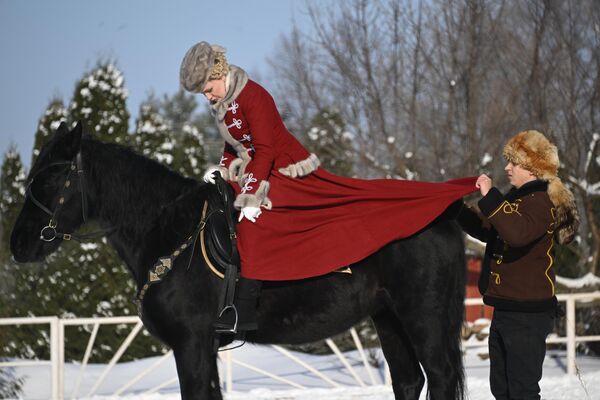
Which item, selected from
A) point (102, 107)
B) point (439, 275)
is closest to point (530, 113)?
point (102, 107)

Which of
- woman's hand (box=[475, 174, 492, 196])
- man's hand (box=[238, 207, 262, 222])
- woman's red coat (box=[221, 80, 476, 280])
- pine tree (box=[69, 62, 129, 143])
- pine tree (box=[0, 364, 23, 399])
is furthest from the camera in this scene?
pine tree (box=[69, 62, 129, 143])

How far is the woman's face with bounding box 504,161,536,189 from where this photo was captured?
13.5 ft

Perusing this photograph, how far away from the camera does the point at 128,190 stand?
450 centimetres

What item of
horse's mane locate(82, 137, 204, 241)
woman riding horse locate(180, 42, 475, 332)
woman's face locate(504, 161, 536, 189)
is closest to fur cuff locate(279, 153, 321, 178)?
woman riding horse locate(180, 42, 475, 332)

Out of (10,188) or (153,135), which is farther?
(153,135)

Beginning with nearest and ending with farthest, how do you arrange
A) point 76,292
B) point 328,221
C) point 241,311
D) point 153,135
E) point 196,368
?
1. point 196,368
2. point 241,311
3. point 328,221
4. point 76,292
5. point 153,135

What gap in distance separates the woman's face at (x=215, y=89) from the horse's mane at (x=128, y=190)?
1.87ft

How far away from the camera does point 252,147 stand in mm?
4504

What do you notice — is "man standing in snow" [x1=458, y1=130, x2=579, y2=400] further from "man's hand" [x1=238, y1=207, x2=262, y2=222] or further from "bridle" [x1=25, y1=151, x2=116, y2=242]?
"bridle" [x1=25, y1=151, x2=116, y2=242]

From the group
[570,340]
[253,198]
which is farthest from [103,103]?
[253,198]

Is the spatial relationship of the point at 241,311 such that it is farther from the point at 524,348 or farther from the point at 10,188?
the point at 10,188

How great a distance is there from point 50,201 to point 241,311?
50.6 inches

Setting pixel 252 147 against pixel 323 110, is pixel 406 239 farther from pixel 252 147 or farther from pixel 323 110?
pixel 323 110

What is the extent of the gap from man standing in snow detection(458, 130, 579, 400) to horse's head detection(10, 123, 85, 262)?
231 centimetres
